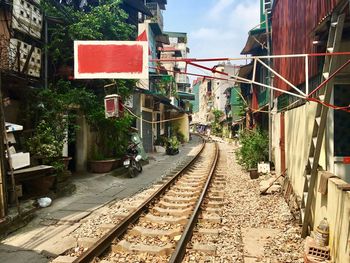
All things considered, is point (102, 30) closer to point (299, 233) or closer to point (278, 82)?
point (278, 82)

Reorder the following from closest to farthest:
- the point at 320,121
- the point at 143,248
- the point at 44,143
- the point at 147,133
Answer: the point at 320,121
the point at 143,248
the point at 44,143
the point at 147,133

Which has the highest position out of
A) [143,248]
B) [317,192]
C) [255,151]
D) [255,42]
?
[255,42]

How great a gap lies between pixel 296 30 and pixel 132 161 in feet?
24.8

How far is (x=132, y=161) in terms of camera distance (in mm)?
13062

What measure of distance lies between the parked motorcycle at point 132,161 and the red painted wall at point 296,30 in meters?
6.02

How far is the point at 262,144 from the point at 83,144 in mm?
7422

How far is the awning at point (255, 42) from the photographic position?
16.6 metres

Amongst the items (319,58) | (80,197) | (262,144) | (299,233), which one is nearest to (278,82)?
(262,144)

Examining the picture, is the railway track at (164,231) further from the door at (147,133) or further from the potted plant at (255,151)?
the door at (147,133)

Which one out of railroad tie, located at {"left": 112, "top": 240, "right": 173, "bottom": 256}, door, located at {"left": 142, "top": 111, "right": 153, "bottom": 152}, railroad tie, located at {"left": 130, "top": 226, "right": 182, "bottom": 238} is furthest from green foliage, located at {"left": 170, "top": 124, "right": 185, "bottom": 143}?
railroad tie, located at {"left": 112, "top": 240, "right": 173, "bottom": 256}

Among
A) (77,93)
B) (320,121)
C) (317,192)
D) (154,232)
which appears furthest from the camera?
(77,93)

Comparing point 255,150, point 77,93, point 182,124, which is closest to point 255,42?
point 255,150

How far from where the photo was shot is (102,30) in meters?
13.3

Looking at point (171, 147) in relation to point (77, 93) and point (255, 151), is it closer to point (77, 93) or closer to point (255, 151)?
point (255, 151)
